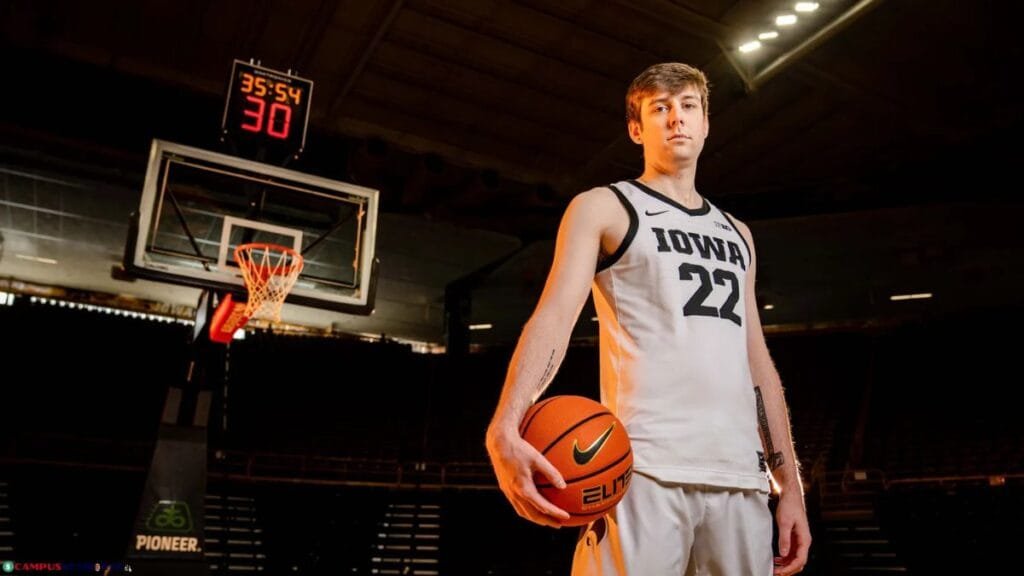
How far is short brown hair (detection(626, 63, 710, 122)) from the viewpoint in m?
1.82

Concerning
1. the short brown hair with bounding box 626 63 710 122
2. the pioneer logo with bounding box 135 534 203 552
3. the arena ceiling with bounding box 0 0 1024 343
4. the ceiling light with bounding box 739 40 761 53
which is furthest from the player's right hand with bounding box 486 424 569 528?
the ceiling light with bounding box 739 40 761 53

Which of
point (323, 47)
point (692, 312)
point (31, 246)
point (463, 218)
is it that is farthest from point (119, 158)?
point (692, 312)

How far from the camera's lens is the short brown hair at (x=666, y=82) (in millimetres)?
1822

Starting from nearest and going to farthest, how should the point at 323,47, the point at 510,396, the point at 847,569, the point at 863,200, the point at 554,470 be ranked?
the point at 554,470 < the point at 510,396 < the point at 323,47 < the point at 863,200 < the point at 847,569

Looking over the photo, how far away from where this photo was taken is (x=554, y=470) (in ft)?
4.22

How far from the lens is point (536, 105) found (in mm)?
8648

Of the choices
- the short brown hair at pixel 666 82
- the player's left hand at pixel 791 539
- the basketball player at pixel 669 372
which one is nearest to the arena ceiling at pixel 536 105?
the short brown hair at pixel 666 82

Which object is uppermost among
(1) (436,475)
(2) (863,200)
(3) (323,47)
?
(3) (323,47)

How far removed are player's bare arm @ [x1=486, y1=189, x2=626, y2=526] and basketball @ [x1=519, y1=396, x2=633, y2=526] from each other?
0.03 m

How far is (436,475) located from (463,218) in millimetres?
5504

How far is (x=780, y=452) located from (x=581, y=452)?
0.68m

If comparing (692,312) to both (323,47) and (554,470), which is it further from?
(323,47)

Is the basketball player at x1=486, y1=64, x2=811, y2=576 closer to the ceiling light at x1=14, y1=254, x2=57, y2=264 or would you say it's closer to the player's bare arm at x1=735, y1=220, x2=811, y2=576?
the player's bare arm at x1=735, y1=220, x2=811, y2=576

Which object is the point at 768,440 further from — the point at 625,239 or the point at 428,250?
the point at 428,250
